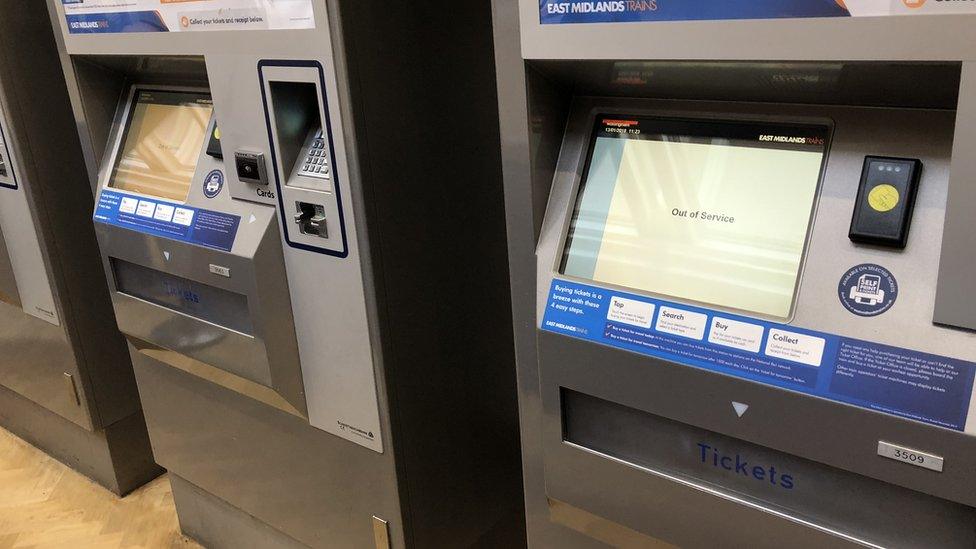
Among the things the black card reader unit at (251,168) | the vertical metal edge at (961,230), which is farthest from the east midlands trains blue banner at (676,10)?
the black card reader unit at (251,168)

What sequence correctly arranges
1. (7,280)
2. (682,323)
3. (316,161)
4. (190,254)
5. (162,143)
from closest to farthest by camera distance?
(682,323)
(316,161)
(190,254)
(162,143)
(7,280)

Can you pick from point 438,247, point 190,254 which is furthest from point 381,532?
point 190,254

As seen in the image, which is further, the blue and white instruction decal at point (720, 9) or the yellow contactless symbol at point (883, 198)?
the yellow contactless symbol at point (883, 198)

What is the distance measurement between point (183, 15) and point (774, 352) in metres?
1.36

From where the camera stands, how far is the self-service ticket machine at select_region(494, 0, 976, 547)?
0.92m

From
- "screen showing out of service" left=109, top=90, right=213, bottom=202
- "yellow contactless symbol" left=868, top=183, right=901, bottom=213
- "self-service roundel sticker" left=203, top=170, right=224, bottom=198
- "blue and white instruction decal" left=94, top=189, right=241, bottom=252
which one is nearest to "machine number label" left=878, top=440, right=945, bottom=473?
"yellow contactless symbol" left=868, top=183, right=901, bottom=213

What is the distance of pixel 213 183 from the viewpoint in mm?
1830

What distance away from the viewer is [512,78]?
3.90ft

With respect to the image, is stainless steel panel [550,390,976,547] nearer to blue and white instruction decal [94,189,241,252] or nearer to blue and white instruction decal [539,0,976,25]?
blue and white instruction decal [539,0,976,25]

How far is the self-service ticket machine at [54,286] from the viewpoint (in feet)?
7.65

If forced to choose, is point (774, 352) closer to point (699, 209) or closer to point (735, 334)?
point (735, 334)

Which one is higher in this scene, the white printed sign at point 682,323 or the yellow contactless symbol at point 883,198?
the yellow contactless symbol at point 883,198

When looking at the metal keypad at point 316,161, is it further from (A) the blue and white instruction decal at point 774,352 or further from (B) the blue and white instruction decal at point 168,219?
(A) the blue and white instruction decal at point 774,352

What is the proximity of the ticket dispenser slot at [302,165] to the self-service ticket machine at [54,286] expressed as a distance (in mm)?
1187
